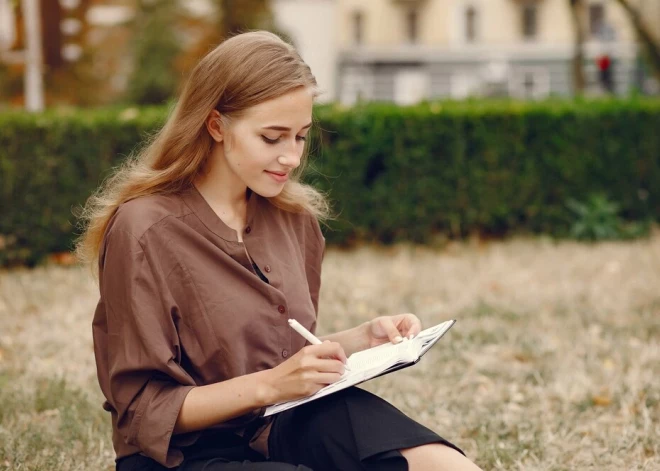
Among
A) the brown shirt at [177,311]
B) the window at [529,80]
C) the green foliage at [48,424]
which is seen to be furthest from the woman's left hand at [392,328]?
the window at [529,80]

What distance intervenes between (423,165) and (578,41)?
5.55 metres

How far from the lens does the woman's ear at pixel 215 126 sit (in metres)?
2.36

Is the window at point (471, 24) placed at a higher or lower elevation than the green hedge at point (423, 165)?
lower

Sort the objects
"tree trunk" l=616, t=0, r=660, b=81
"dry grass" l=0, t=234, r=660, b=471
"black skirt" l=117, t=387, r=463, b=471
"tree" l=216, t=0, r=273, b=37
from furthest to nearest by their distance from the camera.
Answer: "tree" l=216, t=0, r=273, b=37 < "tree trunk" l=616, t=0, r=660, b=81 < "dry grass" l=0, t=234, r=660, b=471 < "black skirt" l=117, t=387, r=463, b=471

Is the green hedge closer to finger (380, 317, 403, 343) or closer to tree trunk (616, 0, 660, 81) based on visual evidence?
tree trunk (616, 0, 660, 81)

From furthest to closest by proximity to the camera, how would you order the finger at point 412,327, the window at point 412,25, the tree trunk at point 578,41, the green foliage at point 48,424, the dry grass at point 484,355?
1. the window at point 412,25
2. the tree trunk at point 578,41
3. the dry grass at point 484,355
4. the green foliage at point 48,424
5. the finger at point 412,327

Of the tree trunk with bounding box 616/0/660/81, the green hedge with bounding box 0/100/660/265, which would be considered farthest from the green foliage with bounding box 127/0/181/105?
the tree trunk with bounding box 616/0/660/81

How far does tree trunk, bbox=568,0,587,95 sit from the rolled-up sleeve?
10187 mm

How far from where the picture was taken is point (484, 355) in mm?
4832

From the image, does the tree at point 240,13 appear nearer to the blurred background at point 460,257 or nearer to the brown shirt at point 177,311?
the blurred background at point 460,257

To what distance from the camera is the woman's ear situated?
2.36 meters

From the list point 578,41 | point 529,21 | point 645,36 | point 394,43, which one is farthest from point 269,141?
point 394,43

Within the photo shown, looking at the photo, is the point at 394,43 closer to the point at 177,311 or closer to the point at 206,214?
the point at 206,214

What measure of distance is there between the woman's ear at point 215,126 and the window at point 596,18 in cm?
3516
